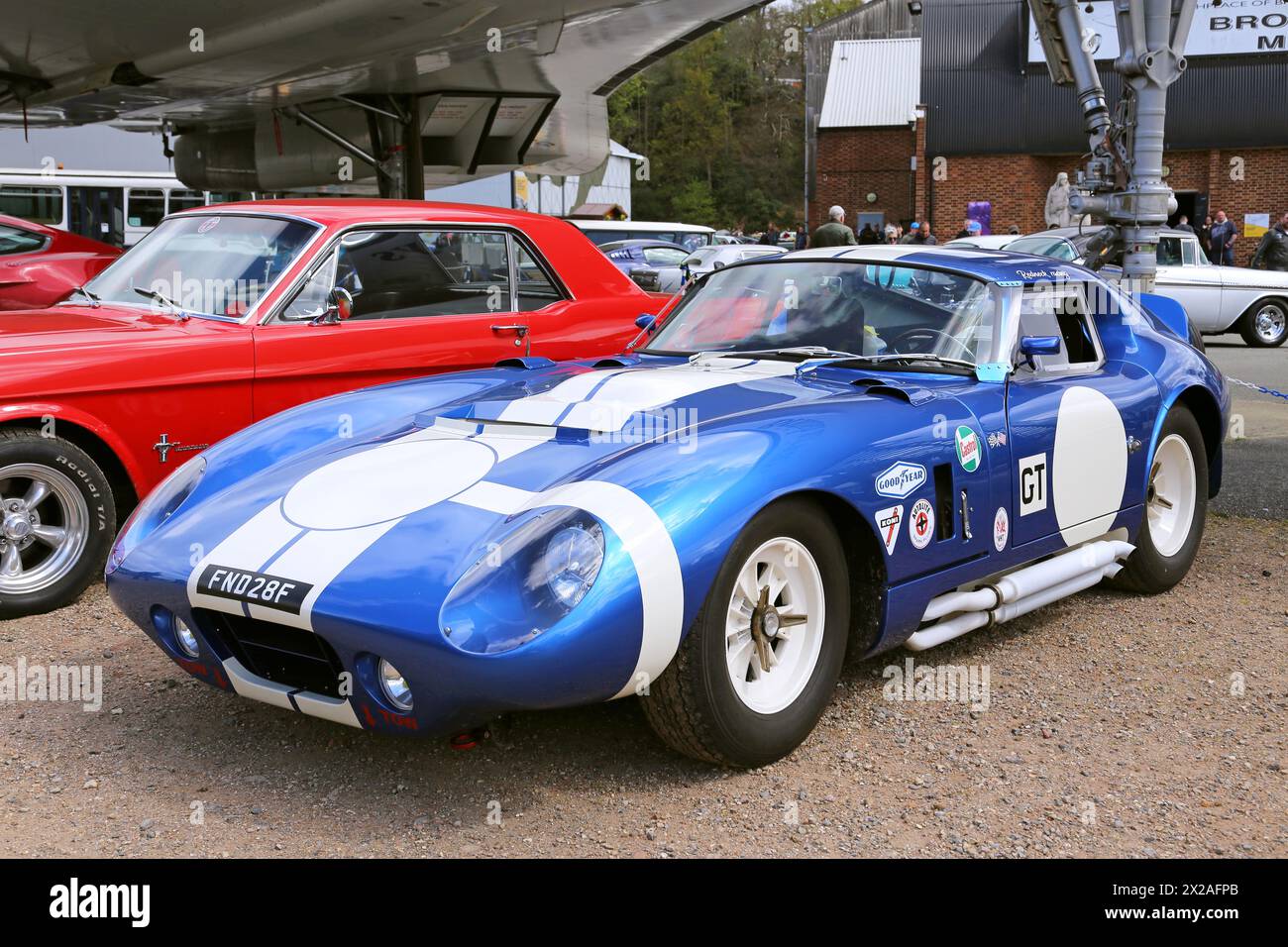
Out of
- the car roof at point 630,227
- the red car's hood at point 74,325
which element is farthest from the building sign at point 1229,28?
the red car's hood at point 74,325

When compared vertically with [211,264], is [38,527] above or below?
below

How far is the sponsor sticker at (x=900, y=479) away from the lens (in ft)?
11.1

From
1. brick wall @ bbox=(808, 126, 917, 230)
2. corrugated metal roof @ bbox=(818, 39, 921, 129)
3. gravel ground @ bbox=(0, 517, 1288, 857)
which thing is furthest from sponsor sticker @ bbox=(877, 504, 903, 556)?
corrugated metal roof @ bbox=(818, 39, 921, 129)

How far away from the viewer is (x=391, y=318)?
5.57 metres

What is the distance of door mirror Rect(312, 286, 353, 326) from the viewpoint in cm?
523

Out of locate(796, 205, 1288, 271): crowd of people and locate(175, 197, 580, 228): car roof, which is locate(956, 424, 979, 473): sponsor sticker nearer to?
locate(175, 197, 580, 228): car roof

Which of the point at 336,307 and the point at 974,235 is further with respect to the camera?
the point at 974,235

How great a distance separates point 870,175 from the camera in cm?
3594

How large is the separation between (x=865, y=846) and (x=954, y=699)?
1.04 meters

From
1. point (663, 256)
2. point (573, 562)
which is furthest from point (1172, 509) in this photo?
point (663, 256)

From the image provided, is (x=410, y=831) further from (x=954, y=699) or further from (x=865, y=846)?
(x=954, y=699)

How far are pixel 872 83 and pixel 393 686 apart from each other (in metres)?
36.8

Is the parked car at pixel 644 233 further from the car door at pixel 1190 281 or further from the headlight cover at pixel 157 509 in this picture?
the headlight cover at pixel 157 509

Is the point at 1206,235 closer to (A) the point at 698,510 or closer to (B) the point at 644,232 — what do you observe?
(B) the point at 644,232
